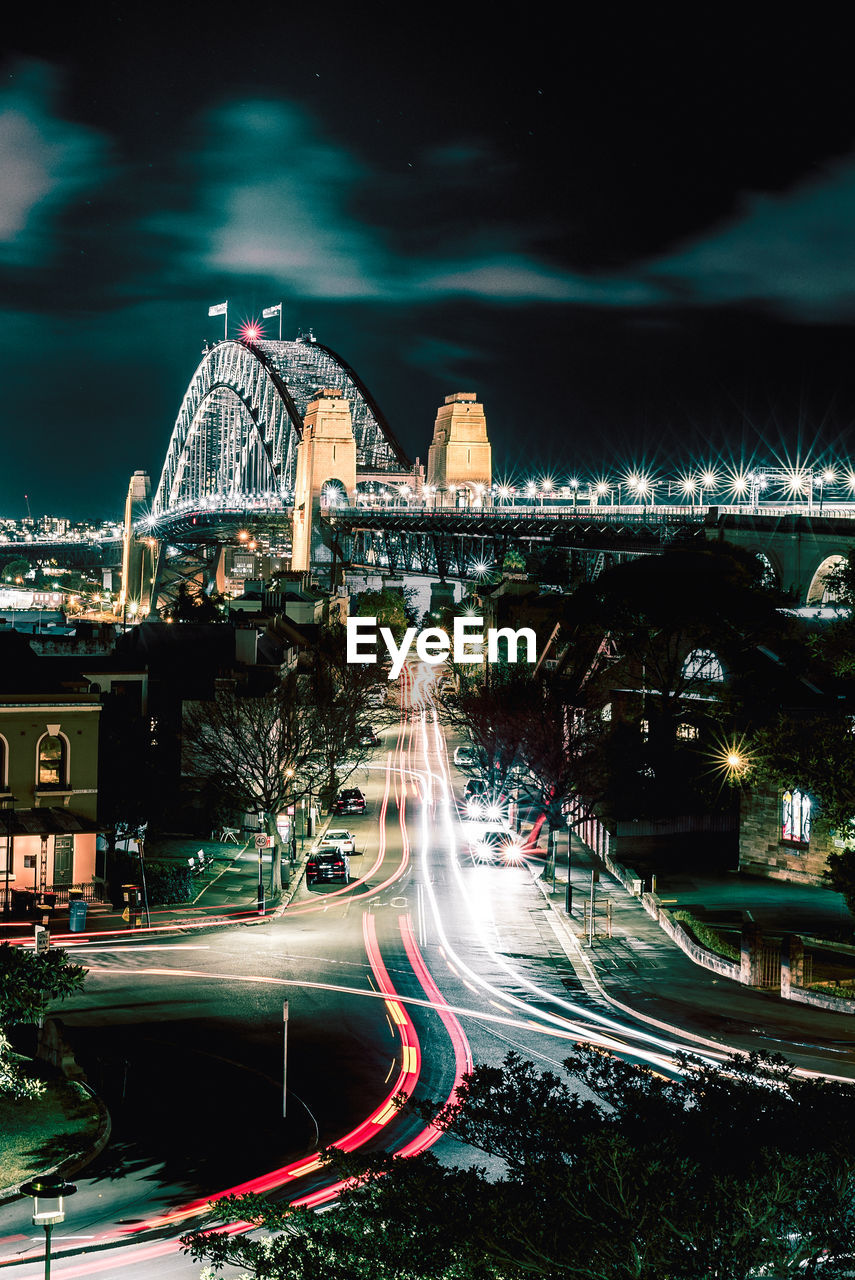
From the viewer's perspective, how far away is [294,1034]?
22.6 metres

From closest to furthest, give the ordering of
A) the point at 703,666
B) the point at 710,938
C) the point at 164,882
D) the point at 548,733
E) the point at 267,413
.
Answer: the point at 710,938 < the point at 164,882 < the point at 548,733 < the point at 703,666 < the point at 267,413

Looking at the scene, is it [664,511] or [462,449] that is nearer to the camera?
[664,511]

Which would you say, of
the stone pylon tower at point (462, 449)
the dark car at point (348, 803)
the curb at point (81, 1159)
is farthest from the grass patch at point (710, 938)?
the stone pylon tower at point (462, 449)

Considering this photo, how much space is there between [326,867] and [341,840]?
460 centimetres

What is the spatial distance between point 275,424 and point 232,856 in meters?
111

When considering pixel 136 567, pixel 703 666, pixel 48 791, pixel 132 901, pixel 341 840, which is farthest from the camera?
pixel 136 567

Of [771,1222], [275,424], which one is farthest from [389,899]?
[275,424]

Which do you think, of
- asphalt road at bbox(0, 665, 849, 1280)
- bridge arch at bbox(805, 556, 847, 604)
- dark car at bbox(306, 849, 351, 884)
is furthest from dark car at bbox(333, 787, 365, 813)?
bridge arch at bbox(805, 556, 847, 604)

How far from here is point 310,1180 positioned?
53.5 feet

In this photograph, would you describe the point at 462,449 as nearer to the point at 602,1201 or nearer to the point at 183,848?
the point at 183,848

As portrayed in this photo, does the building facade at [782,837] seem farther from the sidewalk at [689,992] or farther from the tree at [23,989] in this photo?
the tree at [23,989]

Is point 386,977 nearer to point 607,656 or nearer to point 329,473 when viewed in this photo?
point 607,656

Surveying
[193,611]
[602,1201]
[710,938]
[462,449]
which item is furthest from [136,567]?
[602,1201]

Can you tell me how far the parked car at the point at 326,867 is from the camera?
121 feet
